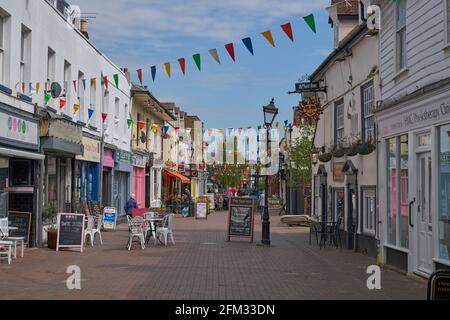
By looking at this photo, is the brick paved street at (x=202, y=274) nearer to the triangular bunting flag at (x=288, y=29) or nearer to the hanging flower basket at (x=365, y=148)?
the hanging flower basket at (x=365, y=148)

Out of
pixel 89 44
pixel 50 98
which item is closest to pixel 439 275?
pixel 50 98

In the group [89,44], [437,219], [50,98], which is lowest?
[437,219]

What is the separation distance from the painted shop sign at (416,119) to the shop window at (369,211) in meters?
2.61

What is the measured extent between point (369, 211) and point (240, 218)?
Result: 18.3ft

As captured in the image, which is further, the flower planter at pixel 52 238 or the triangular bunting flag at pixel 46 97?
the triangular bunting flag at pixel 46 97

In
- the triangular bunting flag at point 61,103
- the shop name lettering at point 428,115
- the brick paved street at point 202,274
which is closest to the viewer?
the brick paved street at point 202,274

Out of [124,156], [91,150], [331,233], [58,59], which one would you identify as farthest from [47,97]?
[124,156]

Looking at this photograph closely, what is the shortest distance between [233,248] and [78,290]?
357 inches

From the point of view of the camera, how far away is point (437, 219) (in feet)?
39.0

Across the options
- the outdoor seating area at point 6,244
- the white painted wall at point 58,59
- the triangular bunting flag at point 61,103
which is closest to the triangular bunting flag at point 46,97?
the white painted wall at point 58,59

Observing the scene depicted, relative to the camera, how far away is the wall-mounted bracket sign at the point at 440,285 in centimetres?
631

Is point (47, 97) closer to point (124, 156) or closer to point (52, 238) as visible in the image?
point (52, 238)

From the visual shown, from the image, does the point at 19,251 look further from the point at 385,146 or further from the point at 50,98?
the point at 385,146
